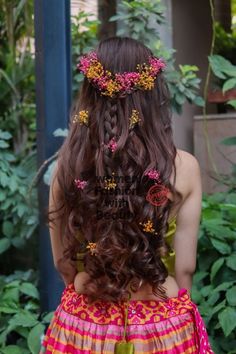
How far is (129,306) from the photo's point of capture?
2287mm

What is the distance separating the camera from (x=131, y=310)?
7.50 ft

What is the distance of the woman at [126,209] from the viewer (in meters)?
2.21

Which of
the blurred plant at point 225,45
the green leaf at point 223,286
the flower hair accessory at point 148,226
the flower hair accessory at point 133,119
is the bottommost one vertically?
the green leaf at point 223,286

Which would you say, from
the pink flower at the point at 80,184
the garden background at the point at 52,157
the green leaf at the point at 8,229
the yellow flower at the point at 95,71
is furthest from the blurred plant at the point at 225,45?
the pink flower at the point at 80,184

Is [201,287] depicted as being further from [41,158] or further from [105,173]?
[105,173]

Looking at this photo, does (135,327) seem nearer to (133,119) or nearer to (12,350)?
(133,119)

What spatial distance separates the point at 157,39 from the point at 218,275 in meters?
1.69

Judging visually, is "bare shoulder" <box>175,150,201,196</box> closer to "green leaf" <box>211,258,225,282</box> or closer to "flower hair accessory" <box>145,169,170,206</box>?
"flower hair accessory" <box>145,169,170,206</box>

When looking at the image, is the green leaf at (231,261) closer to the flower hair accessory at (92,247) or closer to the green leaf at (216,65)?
the green leaf at (216,65)

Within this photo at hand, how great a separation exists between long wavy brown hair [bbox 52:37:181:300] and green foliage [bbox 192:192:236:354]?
0.84 metres

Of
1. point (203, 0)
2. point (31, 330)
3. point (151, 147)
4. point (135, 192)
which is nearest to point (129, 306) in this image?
point (135, 192)

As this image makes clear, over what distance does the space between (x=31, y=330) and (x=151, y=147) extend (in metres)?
1.45

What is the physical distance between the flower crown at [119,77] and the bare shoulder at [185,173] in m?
0.26

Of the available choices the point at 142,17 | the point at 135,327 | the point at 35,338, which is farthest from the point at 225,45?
the point at 135,327
